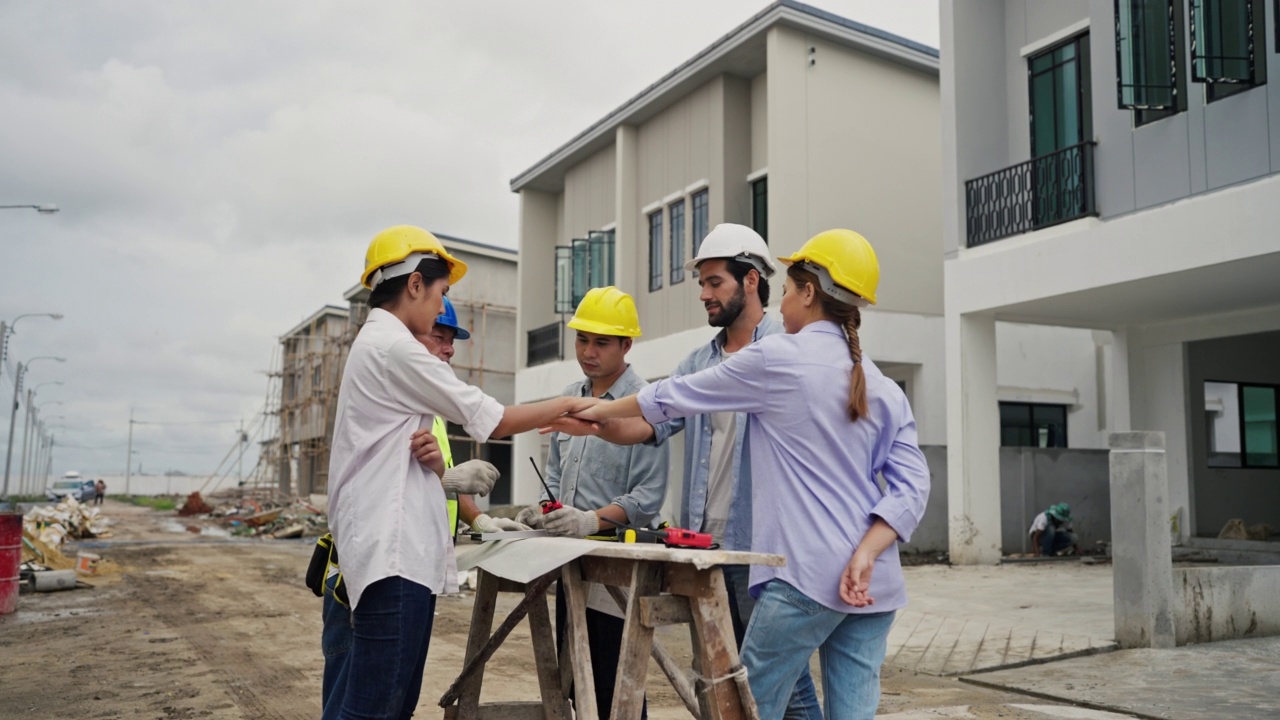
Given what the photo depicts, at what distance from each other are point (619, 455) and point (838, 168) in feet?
43.6

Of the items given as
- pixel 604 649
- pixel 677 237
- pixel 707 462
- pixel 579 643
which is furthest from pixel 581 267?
pixel 579 643

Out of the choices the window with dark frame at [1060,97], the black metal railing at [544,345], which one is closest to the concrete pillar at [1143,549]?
the window with dark frame at [1060,97]

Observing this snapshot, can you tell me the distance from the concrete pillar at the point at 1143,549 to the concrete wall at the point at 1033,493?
763cm

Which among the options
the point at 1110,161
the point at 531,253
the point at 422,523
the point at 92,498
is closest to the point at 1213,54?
the point at 1110,161

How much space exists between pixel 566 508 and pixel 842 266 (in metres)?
1.40

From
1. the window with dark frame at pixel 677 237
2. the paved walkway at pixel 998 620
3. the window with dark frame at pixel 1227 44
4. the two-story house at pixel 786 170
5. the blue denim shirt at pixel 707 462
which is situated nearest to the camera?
the blue denim shirt at pixel 707 462

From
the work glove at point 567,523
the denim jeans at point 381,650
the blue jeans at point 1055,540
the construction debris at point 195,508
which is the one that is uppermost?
the work glove at point 567,523

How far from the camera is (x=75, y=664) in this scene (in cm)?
768

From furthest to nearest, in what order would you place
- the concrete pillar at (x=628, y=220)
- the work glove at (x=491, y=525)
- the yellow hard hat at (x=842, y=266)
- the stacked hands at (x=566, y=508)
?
1. the concrete pillar at (x=628, y=220)
2. the work glove at (x=491, y=525)
3. the yellow hard hat at (x=842, y=266)
4. the stacked hands at (x=566, y=508)

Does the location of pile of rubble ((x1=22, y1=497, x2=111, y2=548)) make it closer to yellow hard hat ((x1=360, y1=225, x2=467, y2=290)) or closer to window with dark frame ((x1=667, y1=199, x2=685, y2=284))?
window with dark frame ((x1=667, y1=199, x2=685, y2=284))

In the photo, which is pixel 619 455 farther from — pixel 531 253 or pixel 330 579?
pixel 531 253

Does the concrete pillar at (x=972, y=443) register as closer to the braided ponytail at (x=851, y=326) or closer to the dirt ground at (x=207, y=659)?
the dirt ground at (x=207, y=659)

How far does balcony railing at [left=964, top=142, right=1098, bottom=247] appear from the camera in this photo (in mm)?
12352

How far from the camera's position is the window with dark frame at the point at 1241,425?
50.0ft
